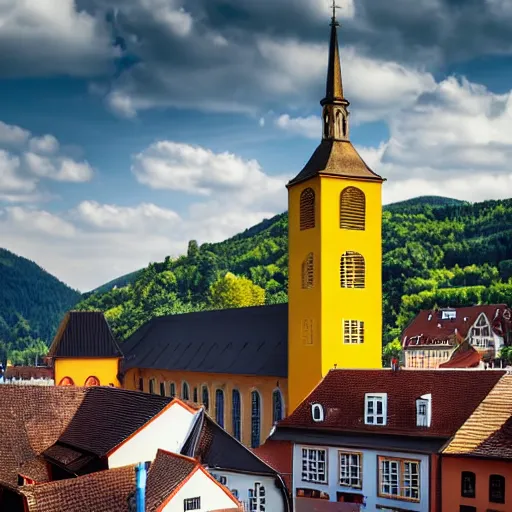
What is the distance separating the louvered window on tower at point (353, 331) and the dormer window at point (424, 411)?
13021mm

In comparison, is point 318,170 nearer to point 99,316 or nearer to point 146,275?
point 99,316

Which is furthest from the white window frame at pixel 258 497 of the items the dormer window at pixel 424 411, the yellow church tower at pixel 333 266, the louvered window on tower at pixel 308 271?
the louvered window on tower at pixel 308 271

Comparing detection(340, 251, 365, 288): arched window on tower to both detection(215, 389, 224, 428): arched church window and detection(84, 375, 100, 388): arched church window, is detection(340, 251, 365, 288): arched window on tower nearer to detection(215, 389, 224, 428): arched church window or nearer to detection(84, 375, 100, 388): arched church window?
detection(215, 389, 224, 428): arched church window

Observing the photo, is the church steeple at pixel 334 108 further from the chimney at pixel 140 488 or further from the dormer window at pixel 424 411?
the chimney at pixel 140 488

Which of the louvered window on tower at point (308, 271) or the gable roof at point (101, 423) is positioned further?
the louvered window on tower at point (308, 271)

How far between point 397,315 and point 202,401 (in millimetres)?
94269

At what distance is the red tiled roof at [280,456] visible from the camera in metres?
47.3

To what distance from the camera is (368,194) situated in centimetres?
5866

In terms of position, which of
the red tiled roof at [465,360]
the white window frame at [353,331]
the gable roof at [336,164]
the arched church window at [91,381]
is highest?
A: the gable roof at [336,164]

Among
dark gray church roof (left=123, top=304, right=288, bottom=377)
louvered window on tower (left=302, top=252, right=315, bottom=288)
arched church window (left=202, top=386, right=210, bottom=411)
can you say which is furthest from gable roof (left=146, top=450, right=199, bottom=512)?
arched church window (left=202, top=386, right=210, bottom=411)

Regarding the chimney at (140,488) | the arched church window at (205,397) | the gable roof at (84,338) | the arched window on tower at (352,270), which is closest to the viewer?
the chimney at (140,488)

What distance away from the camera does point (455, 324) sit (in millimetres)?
138000

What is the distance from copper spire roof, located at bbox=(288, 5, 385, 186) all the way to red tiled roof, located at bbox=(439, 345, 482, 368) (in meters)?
59.5

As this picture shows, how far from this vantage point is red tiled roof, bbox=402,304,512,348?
446 feet
